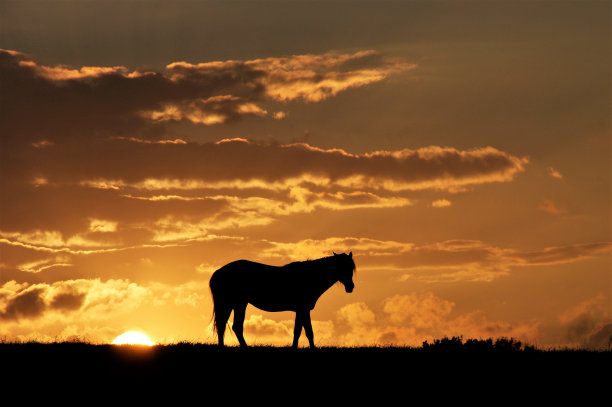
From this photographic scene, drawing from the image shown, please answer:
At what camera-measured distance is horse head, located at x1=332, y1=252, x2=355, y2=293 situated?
86.4 ft

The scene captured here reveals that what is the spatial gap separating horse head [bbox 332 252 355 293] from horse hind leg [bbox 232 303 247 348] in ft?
11.9

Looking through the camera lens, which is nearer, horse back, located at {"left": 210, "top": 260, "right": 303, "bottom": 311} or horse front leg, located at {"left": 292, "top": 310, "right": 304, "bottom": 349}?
horse front leg, located at {"left": 292, "top": 310, "right": 304, "bottom": 349}

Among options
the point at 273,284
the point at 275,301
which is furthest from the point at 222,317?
the point at 273,284

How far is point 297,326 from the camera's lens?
25.2m

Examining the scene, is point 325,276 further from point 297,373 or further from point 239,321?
point 297,373

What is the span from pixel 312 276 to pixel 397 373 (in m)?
7.16

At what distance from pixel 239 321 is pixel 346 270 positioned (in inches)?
166

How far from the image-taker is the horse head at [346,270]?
26344 millimetres

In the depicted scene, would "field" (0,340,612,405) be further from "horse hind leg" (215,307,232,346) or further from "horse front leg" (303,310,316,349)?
"horse hind leg" (215,307,232,346)

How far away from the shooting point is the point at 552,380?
1981 cm

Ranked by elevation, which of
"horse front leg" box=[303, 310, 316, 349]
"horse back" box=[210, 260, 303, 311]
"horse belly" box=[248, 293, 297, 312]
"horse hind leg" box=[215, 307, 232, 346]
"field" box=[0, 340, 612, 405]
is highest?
"horse back" box=[210, 260, 303, 311]

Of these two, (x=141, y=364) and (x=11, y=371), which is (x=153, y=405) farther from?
(x=11, y=371)

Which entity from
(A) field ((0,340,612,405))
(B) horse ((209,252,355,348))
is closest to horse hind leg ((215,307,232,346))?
(B) horse ((209,252,355,348))

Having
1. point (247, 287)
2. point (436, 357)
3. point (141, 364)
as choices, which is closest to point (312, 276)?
point (247, 287)
